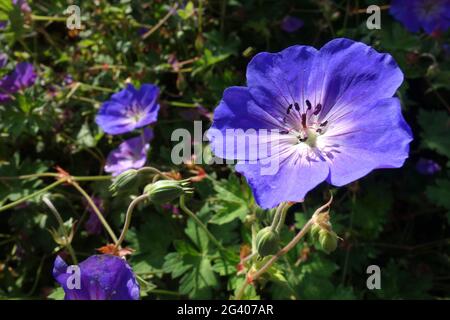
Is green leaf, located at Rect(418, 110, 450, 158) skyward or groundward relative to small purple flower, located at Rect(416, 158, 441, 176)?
skyward

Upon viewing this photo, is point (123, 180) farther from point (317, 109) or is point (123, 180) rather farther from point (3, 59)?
point (3, 59)

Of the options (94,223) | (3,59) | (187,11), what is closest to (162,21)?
(187,11)

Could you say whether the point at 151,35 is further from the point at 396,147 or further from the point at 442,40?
the point at 396,147

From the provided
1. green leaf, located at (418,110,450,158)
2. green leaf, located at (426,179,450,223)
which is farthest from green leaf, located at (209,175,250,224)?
green leaf, located at (418,110,450,158)

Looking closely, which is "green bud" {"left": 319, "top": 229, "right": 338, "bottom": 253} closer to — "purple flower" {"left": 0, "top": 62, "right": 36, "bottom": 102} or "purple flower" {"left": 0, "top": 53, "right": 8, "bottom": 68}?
"purple flower" {"left": 0, "top": 62, "right": 36, "bottom": 102}

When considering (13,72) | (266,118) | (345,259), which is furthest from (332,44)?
(13,72)
